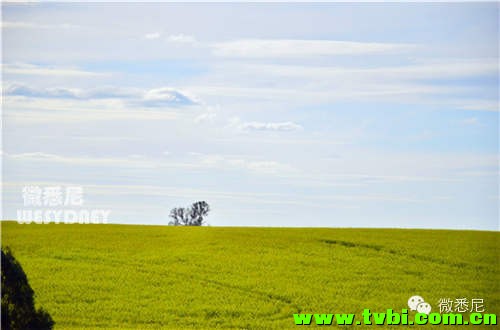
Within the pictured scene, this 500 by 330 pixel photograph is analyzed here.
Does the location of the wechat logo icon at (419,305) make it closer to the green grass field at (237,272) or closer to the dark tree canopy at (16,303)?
the green grass field at (237,272)

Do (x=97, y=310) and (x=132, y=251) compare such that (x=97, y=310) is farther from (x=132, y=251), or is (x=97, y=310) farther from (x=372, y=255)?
(x=372, y=255)

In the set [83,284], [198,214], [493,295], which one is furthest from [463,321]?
[198,214]

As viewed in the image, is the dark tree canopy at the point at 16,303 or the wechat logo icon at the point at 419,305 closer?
→ the dark tree canopy at the point at 16,303

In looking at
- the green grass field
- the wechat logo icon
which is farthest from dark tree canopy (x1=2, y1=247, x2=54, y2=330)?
the wechat logo icon

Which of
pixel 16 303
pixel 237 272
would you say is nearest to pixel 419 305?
pixel 237 272

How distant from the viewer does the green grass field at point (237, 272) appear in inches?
A: 841

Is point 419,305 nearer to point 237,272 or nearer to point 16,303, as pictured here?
point 237,272

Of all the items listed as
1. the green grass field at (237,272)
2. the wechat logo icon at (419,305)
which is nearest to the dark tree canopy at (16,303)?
the green grass field at (237,272)

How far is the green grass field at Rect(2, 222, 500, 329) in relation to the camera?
21359mm

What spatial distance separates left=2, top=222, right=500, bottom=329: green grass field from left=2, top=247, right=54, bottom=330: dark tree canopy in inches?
275

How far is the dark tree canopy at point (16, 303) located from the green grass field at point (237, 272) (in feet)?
22.9

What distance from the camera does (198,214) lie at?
2211 inches

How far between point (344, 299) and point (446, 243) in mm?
10507

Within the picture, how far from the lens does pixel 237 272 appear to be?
1002 inches
